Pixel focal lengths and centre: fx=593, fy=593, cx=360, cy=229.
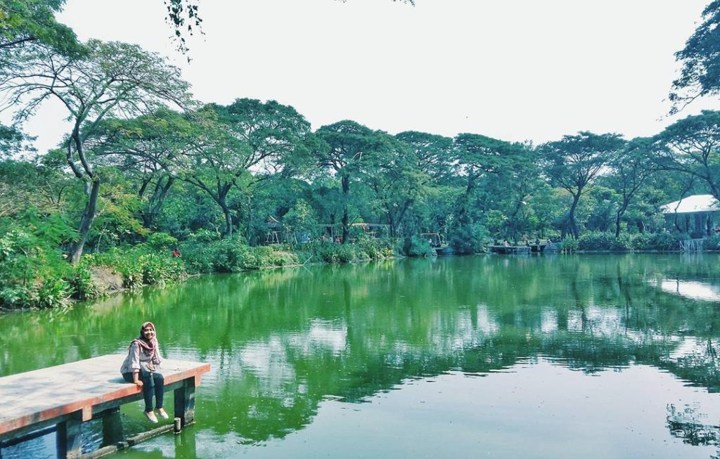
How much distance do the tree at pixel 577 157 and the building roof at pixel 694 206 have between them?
18.1ft

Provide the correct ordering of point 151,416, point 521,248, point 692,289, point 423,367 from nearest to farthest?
point 151,416, point 423,367, point 692,289, point 521,248

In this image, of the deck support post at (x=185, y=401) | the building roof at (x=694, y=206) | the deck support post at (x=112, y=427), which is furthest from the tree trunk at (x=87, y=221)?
the building roof at (x=694, y=206)

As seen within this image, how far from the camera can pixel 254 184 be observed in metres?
30.5

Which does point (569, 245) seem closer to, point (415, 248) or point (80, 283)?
point (415, 248)

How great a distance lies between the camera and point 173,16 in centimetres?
518

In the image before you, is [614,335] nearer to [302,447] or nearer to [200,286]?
[302,447]

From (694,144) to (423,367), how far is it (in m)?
33.6

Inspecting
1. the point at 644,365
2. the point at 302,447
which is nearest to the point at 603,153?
the point at 644,365

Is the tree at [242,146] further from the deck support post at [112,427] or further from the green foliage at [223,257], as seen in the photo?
the deck support post at [112,427]

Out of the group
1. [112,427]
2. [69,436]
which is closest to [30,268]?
[112,427]

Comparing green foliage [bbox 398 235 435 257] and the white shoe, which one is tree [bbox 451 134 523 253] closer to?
green foliage [bbox 398 235 435 257]

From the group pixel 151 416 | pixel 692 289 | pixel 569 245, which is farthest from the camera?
pixel 569 245

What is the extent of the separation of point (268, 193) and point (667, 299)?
68.2 feet

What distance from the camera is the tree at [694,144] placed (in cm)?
3356
